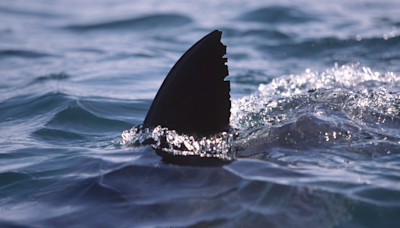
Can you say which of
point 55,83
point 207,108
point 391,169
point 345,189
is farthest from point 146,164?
point 55,83

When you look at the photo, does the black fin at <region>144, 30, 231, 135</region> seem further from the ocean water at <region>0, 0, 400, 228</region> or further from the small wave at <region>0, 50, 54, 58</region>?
the small wave at <region>0, 50, 54, 58</region>

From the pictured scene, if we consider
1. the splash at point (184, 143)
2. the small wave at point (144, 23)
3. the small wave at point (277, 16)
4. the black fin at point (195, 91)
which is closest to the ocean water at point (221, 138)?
the splash at point (184, 143)

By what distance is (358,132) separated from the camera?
135 inches

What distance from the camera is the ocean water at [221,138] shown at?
2.37 metres

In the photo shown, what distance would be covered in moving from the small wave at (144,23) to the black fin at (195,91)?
367 inches

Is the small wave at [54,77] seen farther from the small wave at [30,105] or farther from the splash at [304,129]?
the splash at [304,129]

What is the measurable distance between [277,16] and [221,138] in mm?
9251

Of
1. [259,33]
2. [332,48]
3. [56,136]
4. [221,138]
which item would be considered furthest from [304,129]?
[259,33]

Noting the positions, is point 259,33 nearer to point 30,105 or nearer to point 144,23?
point 144,23

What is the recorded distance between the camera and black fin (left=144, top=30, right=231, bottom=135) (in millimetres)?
3014

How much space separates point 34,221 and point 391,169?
8.37 ft

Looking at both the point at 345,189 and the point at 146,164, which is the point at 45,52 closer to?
the point at 146,164

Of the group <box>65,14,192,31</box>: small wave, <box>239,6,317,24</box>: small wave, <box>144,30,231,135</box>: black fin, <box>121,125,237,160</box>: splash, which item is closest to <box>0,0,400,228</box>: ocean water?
<box>121,125,237,160</box>: splash

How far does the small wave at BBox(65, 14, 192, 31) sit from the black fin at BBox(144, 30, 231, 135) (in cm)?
933
